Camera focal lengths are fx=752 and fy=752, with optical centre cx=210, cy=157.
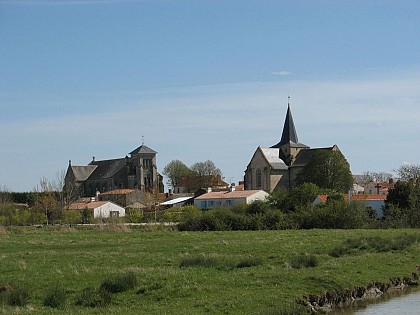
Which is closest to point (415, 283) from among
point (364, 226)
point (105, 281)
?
point (105, 281)

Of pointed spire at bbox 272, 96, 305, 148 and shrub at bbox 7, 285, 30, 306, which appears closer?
shrub at bbox 7, 285, 30, 306

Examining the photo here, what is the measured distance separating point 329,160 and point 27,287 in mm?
99479

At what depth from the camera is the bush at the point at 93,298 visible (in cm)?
2127

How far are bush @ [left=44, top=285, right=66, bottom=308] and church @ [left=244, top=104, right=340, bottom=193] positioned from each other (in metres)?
114

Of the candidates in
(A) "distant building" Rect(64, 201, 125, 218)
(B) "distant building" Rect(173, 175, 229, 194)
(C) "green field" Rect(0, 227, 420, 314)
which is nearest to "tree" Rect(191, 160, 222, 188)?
(B) "distant building" Rect(173, 175, 229, 194)

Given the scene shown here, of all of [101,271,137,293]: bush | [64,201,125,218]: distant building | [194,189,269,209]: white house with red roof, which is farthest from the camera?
[64,201,125,218]: distant building

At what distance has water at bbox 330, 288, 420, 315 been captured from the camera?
76.9ft

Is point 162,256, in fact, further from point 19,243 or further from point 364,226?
point 364,226

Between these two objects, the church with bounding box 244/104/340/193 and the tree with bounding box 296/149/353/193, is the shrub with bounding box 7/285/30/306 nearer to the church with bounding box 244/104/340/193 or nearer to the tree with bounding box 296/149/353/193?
the tree with bounding box 296/149/353/193

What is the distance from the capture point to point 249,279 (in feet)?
81.9

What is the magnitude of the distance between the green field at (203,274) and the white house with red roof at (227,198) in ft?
220

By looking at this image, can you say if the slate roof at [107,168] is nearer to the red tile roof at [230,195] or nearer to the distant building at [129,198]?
the distant building at [129,198]

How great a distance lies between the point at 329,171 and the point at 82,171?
65001mm

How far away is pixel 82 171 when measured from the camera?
164875 mm
